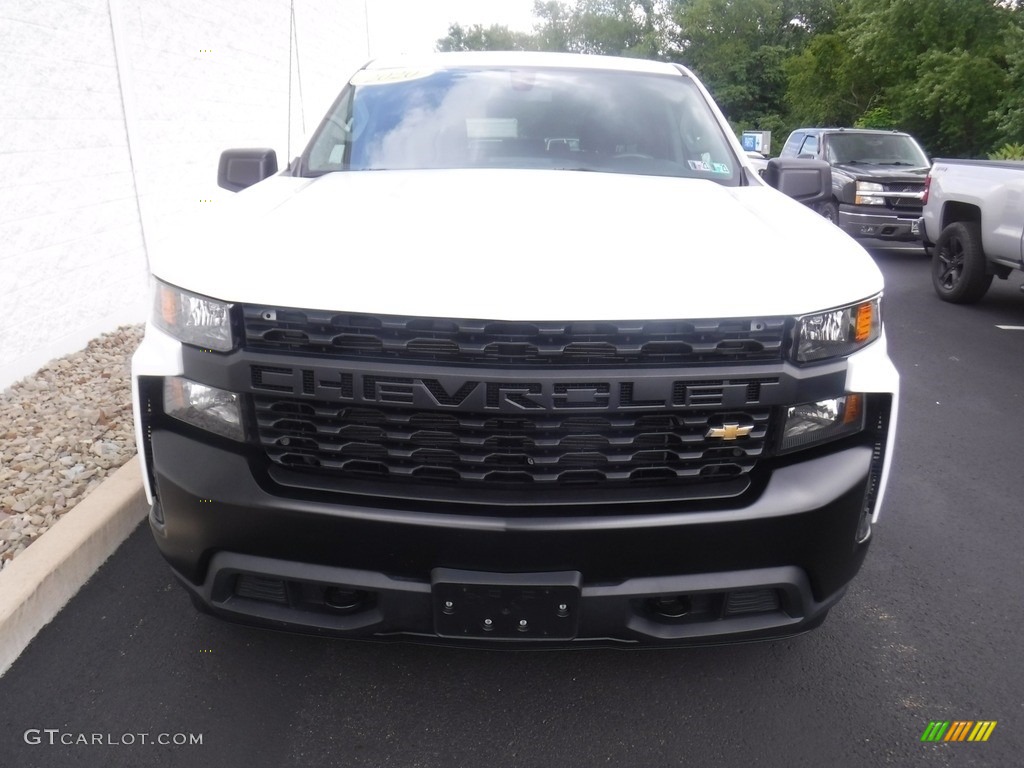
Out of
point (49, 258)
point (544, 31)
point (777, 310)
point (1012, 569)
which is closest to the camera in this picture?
point (777, 310)

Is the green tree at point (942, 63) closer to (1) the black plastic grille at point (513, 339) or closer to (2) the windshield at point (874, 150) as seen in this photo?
(2) the windshield at point (874, 150)

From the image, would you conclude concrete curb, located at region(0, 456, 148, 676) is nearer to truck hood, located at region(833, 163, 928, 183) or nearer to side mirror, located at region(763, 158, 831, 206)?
side mirror, located at region(763, 158, 831, 206)

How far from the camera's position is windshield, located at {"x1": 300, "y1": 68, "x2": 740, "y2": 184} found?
333cm

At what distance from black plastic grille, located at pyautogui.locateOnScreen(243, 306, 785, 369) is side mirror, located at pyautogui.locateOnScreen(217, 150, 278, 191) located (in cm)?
191

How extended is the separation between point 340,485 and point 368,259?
56cm

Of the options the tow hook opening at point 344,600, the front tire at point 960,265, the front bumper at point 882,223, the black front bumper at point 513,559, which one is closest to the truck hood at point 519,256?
the black front bumper at point 513,559

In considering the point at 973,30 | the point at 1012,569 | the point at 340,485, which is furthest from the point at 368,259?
the point at 973,30

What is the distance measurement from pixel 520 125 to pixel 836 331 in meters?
1.78

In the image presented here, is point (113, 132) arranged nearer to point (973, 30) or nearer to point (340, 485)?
point (340, 485)

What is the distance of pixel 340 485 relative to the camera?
6.82 ft

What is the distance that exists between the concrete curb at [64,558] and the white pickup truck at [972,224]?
21.4 feet

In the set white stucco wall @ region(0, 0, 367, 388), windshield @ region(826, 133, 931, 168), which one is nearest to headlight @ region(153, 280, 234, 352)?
white stucco wall @ region(0, 0, 367, 388)

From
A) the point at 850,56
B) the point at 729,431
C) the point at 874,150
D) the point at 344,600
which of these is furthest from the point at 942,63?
the point at 344,600

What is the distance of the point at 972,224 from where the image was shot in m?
7.75
